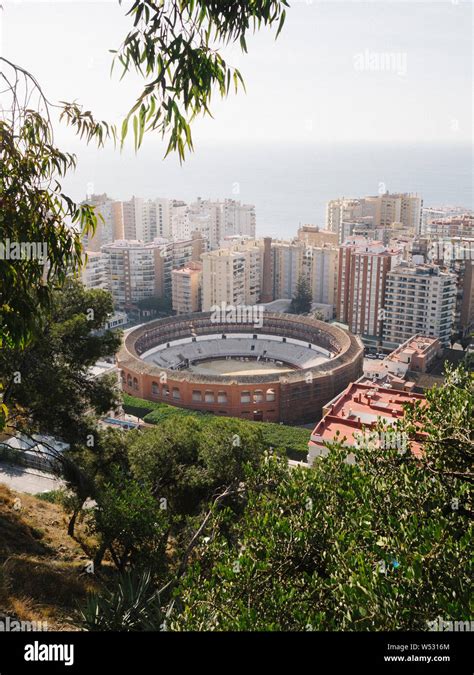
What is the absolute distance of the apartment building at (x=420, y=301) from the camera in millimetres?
29938

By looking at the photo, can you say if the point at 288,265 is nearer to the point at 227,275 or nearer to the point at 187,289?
the point at 227,275

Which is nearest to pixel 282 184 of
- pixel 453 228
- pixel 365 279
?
pixel 453 228

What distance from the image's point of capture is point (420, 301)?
99.5ft

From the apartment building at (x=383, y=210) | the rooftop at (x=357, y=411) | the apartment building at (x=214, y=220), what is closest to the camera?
the rooftop at (x=357, y=411)

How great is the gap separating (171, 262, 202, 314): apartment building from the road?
2063cm

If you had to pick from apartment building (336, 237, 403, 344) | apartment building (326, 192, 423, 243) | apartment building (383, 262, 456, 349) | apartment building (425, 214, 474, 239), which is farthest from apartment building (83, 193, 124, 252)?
apartment building (383, 262, 456, 349)

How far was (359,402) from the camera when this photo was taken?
16172 millimetres

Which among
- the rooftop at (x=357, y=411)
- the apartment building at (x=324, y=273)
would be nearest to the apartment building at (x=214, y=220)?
the apartment building at (x=324, y=273)

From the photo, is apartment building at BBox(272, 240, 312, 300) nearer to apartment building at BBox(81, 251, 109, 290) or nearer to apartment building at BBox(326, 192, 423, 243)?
apartment building at BBox(326, 192, 423, 243)

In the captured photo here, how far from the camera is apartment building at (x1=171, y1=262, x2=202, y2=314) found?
120ft

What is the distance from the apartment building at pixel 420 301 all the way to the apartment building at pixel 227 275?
906 centimetres

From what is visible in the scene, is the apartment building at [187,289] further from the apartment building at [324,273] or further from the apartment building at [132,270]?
the apartment building at [324,273]
